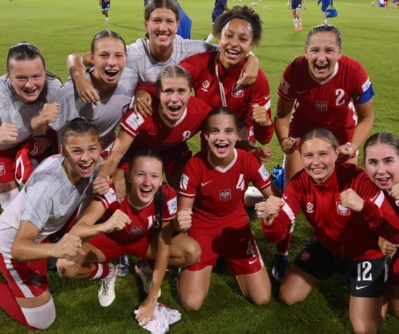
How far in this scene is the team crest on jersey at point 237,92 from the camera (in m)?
3.58

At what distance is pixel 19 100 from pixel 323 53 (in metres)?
2.35

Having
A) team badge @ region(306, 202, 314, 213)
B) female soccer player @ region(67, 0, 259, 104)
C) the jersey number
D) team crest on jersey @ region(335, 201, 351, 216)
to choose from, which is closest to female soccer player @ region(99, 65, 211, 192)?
female soccer player @ region(67, 0, 259, 104)

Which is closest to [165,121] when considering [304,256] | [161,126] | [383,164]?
[161,126]

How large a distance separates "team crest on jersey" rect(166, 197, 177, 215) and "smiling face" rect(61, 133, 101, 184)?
58cm

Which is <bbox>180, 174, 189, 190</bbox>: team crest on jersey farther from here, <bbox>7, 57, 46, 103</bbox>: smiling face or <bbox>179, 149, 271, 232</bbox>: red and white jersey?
<bbox>7, 57, 46, 103</bbox>: smiling face

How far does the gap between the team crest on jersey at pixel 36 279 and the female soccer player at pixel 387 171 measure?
7.51ft

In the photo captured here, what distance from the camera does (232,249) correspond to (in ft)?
11.4

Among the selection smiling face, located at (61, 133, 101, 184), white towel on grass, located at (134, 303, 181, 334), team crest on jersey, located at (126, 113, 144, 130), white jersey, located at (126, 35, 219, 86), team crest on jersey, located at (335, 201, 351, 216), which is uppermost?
white jersey, located at (126, 35, 219, 86)

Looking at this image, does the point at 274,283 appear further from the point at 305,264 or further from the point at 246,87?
the point at 246,87

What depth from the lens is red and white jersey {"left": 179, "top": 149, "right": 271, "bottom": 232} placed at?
3.31m

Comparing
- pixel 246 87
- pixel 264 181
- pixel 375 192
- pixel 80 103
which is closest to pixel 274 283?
pixel 264 181

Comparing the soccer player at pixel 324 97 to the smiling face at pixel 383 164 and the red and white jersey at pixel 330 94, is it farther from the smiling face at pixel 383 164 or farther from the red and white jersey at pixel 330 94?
the smiling face at pixel 383 164

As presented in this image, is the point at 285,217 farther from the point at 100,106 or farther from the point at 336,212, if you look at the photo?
the point at 100,106

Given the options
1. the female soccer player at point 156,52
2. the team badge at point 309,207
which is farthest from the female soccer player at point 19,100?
the team badge at point 309,207
